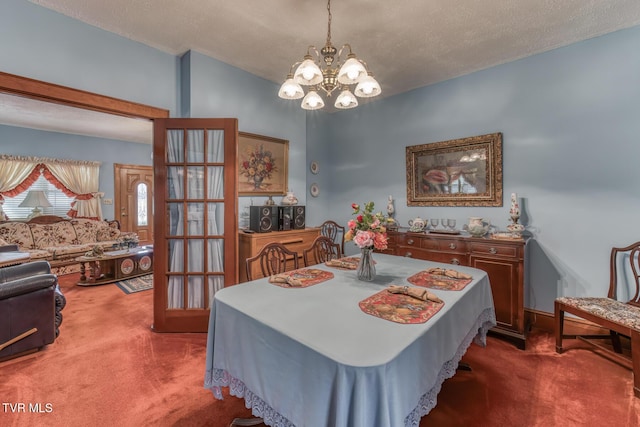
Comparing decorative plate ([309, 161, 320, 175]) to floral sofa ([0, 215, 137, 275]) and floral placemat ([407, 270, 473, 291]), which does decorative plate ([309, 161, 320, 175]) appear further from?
floral sofa ([0, 215, 137, 275])

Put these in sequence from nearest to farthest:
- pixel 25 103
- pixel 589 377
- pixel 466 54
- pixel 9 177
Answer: pixel 589 377, pixel 466 54, pixel 25 103, pixel 9 177

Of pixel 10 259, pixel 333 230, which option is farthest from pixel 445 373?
pixel 10 259

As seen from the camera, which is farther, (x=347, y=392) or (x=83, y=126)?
(x=83, y=126)

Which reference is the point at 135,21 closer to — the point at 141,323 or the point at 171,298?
the point at 171,298

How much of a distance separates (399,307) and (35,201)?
6998 millimetres

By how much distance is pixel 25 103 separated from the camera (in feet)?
13.4

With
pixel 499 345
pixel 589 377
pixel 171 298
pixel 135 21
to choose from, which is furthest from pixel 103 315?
pixel 589 377

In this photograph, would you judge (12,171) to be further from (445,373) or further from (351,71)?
(445,373)

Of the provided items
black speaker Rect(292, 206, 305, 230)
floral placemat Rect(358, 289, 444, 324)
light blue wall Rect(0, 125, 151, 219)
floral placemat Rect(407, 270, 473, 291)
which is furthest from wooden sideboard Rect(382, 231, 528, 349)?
light blue wall Rect(0, 125, 151, 219)

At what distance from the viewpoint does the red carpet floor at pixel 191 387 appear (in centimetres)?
168

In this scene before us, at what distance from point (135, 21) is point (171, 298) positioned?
2.56 m

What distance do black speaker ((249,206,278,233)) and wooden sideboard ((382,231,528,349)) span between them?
5.97 feet

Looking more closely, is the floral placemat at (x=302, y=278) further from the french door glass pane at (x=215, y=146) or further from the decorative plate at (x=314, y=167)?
the decorative plate at (x=314, y=167)

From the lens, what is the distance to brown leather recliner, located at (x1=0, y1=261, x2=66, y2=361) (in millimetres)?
2227
